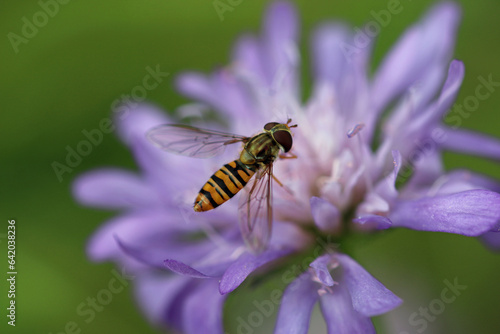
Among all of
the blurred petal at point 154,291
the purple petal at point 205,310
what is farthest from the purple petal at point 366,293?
the blurred petal at point 154,291

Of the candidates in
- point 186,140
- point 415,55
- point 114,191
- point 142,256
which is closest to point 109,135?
point 114,191

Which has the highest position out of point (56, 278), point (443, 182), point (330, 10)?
point (330, 10)

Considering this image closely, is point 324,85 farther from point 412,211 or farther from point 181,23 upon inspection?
point 181,23

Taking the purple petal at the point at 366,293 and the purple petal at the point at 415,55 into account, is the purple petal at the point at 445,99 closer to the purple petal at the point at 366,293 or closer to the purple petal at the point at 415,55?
the purple petal at the point at 415,55

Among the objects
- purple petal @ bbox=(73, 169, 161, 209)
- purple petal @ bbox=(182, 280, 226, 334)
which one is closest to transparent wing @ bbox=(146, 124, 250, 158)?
purple petal @ bbox=(73, 169, 161, 209)

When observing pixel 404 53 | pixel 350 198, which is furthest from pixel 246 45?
pixel 350 198

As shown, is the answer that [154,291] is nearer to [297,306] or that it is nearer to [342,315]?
[297,306]

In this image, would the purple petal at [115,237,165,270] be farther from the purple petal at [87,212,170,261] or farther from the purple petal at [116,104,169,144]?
the purple petal at [116,104,169,144]

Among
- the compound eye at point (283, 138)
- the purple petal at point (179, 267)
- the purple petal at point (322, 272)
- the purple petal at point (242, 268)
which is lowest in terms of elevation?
the purple petal at point (322, 272)
